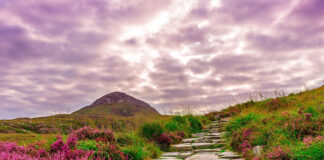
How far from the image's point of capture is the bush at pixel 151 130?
7.61 metres

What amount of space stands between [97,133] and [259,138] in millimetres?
4008

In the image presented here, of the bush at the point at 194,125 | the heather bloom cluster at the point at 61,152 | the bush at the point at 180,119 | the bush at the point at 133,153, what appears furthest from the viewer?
the bush at the point at 194,125

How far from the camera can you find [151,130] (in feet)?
25.4

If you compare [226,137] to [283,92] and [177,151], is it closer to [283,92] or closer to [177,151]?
[177,151]

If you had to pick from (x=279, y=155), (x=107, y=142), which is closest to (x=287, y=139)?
(x=279, y=155)

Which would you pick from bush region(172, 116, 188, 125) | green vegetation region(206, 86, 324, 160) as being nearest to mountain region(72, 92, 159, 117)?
bush region(172, 116, 188, 125)

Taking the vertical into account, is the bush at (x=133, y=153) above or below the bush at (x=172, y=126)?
below

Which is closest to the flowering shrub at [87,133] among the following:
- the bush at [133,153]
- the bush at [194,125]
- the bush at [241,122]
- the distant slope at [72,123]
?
the distant slope at [72,123]

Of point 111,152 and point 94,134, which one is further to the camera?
point 94,134

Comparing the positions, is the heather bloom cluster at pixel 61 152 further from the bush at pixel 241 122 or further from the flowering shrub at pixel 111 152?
the bush at pixel 241 122

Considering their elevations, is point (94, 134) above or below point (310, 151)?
above

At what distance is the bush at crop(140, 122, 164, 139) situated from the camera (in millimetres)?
7612

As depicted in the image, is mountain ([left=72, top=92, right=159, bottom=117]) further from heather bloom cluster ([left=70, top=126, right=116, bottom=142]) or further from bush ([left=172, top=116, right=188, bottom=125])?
heather bloom cluster ([left=70, top=126, right=116, bottom=142])

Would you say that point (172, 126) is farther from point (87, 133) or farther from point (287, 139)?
point (287, 139)
